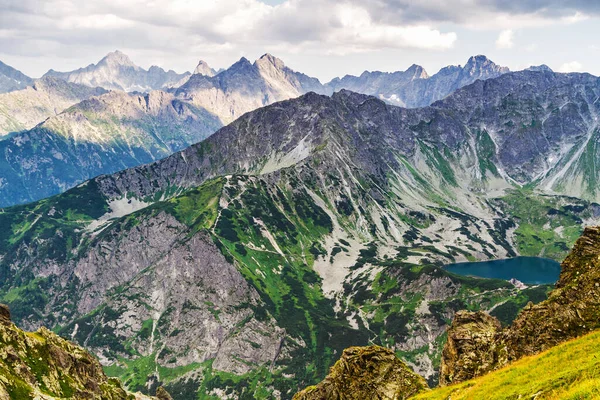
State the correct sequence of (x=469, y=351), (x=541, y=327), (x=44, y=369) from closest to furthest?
1. (x=541, y=327)
2. (x=469, y=351)
3. (x=44, y=369)

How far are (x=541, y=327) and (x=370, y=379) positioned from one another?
76.5 ft

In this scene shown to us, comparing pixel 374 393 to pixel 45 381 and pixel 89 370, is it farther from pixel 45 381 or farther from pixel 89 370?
pixel 89 370

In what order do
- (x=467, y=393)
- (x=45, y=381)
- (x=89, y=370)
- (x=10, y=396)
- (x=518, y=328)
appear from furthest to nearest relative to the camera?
(x=89, y=370)
(x=45, y=381)
(x=10, y=396)
(x=518, y=328)
(x=467, y=393)

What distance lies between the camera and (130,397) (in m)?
107

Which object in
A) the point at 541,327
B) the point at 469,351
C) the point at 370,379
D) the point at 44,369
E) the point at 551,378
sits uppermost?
the point at 551,378

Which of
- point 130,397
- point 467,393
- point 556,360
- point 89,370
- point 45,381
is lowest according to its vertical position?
point 130,397

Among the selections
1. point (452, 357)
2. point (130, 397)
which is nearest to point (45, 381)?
point (130, 397)

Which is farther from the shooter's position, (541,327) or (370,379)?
(370,379)

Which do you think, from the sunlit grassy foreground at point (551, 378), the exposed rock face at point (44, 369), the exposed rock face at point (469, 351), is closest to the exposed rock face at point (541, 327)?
the exposed rock face at point (469, 351)

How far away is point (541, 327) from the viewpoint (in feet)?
158

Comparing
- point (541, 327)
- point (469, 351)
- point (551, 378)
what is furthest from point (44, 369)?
point (551, 378)

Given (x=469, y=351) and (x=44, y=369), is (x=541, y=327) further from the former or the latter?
(x=44, y=369)

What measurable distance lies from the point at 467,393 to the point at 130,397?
303 ft

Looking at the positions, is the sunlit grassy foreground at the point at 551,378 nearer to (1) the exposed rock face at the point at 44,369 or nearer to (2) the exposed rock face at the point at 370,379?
(2) the exposed rock face at the point at 370,379
